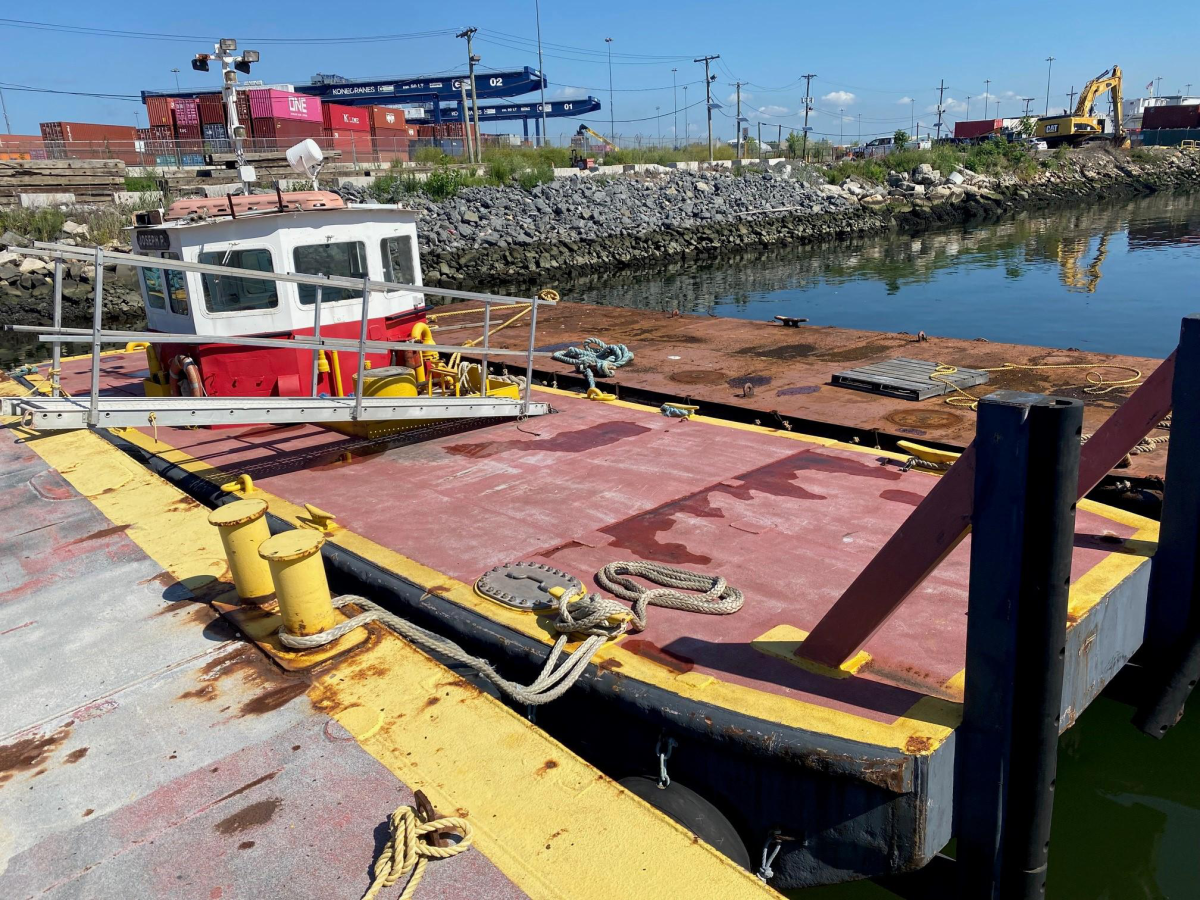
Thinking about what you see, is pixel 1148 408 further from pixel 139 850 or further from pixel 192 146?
pixel 192 146

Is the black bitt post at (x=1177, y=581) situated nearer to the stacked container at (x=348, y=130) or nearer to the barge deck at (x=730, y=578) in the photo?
the barge deck at (x=730, y=578)

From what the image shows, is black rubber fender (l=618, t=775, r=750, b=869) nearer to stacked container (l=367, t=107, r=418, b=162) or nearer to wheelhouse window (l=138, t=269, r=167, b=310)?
wheelhouse window (l=138, t=269, r=167, b=310)

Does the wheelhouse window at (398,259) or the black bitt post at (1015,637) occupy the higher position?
the wheelhouse window at (398,259)

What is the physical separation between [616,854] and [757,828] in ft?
2.92

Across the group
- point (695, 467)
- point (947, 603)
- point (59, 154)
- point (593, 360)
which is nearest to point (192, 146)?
point (59, 154)

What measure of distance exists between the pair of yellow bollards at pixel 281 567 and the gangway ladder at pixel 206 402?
1.19m

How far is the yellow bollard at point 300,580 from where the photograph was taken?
11.8 ft

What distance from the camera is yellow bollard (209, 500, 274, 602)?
401 cm

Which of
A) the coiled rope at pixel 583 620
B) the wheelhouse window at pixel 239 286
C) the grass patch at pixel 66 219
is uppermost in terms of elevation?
the grass patch at pixel 66 219

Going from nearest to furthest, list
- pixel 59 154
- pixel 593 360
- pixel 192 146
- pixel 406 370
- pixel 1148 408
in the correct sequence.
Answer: pixel 1148 408 → pixel 406 370 → pixel 593 360 → pixel 59 154 → pixel 192 146

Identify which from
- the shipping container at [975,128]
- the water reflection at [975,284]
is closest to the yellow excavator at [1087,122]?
the shipping container at [975,128]

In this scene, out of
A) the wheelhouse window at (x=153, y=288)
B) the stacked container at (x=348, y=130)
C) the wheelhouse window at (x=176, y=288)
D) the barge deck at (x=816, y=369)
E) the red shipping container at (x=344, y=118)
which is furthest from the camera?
the red shipping container at (x=344, y=118)

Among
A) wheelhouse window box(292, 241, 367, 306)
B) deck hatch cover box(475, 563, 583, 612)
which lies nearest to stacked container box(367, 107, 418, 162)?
wheelhouse window box(292, 241, 367, 306)

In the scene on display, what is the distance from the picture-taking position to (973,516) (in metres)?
2.74
